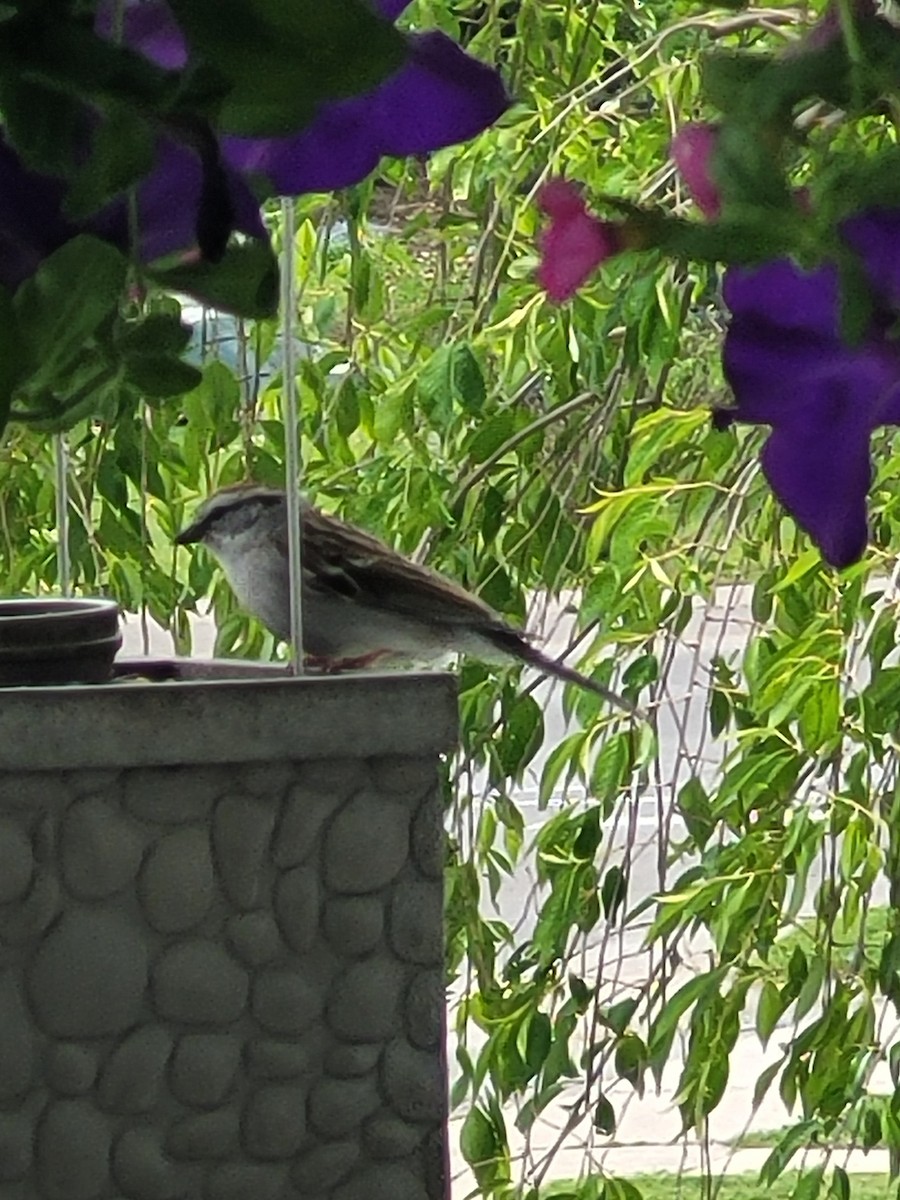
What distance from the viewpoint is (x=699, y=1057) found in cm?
114

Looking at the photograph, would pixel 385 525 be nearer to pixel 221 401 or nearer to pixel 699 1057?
pixel 221 401

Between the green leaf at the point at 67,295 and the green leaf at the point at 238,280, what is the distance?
12 millimetres

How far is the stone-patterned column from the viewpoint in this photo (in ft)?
1.78

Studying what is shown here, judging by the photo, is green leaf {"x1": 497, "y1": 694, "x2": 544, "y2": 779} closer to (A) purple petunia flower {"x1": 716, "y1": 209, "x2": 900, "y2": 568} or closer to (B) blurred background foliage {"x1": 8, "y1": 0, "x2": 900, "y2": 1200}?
(B) blurred background foliage {"x1": 8, "y1": 0, "x2": 900, "y2": 1200}

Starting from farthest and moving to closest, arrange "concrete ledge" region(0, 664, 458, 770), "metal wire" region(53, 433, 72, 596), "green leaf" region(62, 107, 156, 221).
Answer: "metal wire" region(53, 433, 72, 596)
"concrete ledge" region(0, 664, 458, 770)
"green leaf" region(62, 107, 156, 221)

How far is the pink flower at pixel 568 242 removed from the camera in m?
0.20

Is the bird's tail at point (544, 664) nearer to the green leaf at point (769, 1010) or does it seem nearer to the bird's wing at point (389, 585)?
the bird's wing at point (389, 585)

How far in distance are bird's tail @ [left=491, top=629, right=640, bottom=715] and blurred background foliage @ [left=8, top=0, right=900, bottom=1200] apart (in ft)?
0.07

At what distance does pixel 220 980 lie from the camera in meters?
0.56

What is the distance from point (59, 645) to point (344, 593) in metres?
0.44

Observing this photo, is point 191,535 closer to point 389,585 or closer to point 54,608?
point 389,585

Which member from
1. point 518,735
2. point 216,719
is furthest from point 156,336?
point 518,735

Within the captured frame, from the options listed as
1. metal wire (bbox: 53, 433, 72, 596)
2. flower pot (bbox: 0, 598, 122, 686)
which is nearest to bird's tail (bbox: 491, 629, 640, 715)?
metal wire (bbox: 53, 433, 72, 596)

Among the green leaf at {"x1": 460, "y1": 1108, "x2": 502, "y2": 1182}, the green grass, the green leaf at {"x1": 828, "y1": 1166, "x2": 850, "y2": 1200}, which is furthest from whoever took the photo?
the green grass
